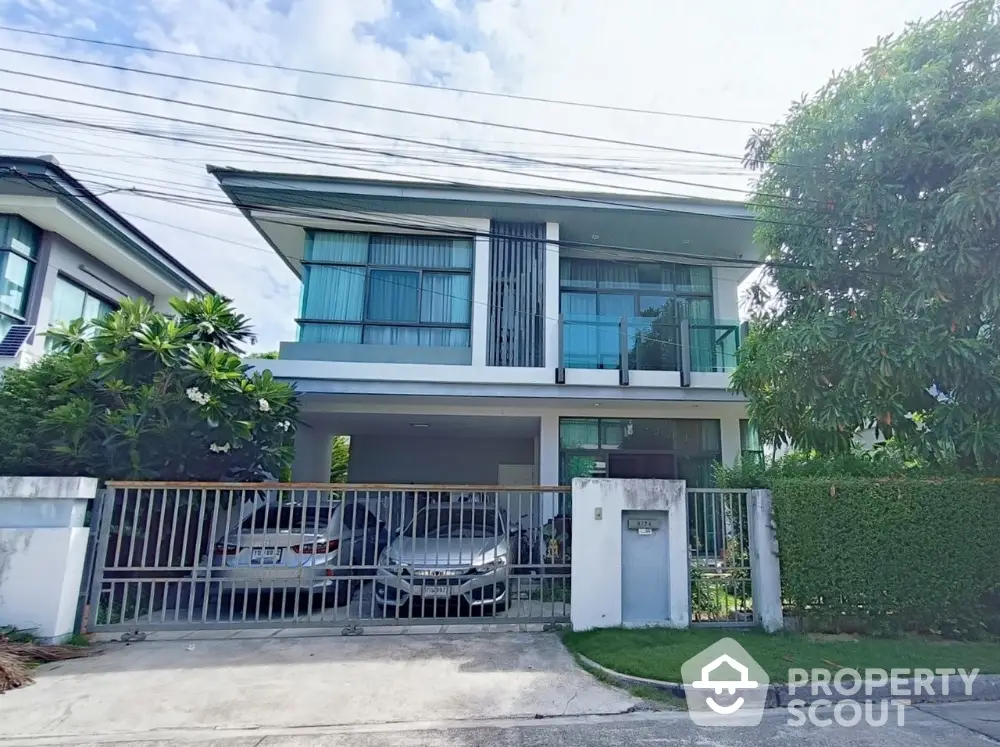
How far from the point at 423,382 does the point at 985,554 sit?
7.84 meters

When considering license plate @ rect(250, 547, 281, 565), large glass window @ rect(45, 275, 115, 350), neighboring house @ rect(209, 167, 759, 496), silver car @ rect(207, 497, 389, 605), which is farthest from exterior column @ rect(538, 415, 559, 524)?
large glass window @ rect(45, 275, 115, 350)

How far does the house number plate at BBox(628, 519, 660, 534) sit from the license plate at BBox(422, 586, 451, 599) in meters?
2.15

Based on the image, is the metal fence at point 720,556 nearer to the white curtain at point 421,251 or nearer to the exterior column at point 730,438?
the exterior column at point 730,438

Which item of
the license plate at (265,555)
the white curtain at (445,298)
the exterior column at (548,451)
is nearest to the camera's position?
the license plate at (265,555)

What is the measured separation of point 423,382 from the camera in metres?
10.0

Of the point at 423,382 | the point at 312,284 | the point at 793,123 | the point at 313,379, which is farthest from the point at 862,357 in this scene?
the point at 312,284

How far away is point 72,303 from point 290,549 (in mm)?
8137

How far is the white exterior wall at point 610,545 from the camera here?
19.5 feet

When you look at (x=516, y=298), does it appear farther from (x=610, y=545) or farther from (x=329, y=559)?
(x=329, y=559)

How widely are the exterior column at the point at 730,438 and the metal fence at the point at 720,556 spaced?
548 centimetres

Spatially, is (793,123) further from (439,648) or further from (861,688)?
(439,648)

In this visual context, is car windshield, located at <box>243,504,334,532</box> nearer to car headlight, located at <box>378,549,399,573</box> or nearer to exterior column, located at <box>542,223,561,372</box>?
car headlight, located at <box>378,549,399,573</box>

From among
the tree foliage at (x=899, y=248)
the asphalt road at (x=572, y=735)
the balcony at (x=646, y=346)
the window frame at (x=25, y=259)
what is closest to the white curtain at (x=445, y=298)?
the balcony at (x=646, y=346)

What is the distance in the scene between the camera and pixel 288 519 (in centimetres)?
631
